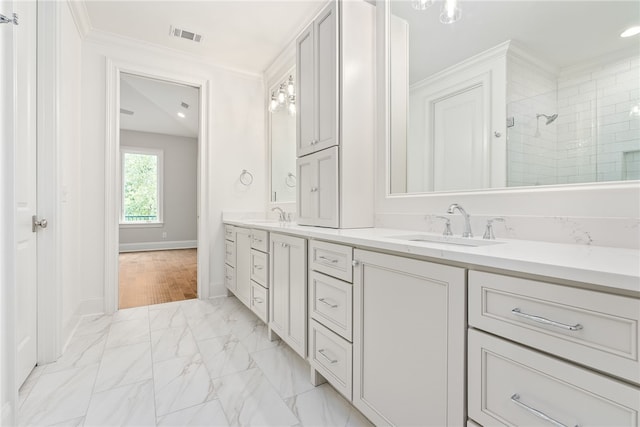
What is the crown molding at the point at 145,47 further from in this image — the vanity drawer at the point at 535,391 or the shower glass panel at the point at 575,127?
the vanity drawer at the point at 535,391

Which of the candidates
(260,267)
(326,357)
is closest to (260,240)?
(260,267)

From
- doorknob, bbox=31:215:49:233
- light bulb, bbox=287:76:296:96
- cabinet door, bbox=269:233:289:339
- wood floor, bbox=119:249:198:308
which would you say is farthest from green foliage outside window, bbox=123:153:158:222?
cabinet door, bbox=269:233:289:339

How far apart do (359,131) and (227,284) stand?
211 cm

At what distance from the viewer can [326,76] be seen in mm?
1916

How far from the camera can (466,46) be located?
1.56m

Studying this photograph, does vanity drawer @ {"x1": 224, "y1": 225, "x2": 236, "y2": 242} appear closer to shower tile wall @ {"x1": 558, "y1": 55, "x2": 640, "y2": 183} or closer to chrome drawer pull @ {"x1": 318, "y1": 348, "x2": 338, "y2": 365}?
chrome drawer pull @ {"x1": 318, "y1": 348, "x2": 338, "y2": 365}

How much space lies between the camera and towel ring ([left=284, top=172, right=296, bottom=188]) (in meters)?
2.93

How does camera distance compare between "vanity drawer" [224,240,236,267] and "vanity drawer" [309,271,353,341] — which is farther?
"vanity drawer" [224,240,236,267]

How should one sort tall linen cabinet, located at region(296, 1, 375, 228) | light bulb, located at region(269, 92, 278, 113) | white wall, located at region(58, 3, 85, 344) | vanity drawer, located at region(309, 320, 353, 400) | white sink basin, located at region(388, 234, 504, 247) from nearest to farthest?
white sink basin, located at region(388, 234, 504, 247) < vanity drawer, located at region(309, 320, 353, 400) < tall linen cabinet, located at region(296, 1, 375, 228) < white wall, located at region(58, 3, 85, 344) < light bulb, located at region(269, 92, 278, 113)

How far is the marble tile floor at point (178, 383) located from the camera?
1322 millimetres

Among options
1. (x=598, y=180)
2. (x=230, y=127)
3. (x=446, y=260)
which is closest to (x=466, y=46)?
(x=598, y=180)

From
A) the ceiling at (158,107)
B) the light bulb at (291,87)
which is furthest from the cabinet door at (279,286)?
the ceiling at (158,107)

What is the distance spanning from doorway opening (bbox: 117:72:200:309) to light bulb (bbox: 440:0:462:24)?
404cm

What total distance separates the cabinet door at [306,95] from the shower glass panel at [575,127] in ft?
3.88
